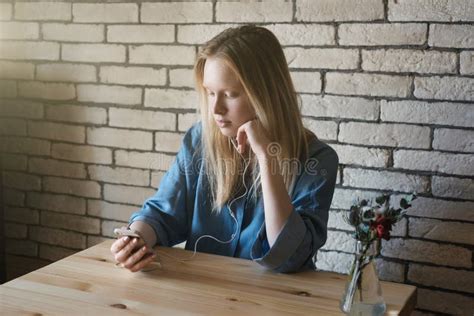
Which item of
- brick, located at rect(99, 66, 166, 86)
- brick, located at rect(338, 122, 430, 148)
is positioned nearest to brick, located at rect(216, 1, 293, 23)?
brick, located at rect(99, 66, 166, 86)

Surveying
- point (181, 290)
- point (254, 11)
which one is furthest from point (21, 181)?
point (181, 290)

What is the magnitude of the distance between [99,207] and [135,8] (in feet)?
2.94

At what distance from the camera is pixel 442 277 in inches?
77.5

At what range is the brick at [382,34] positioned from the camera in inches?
74.2

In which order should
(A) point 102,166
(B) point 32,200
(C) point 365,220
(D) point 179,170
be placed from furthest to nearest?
1. (B) point 32,200
2. (A) point 102,166
3. (D) point 179,170
4. (C) point 365,220

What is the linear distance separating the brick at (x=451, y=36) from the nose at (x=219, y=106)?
0.72 meters

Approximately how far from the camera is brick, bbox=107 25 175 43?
7.68 ft

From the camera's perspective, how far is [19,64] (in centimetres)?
Answer: 269

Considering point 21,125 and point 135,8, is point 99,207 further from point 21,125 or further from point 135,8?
point 135,8

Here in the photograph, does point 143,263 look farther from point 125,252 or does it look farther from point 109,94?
point 109,94

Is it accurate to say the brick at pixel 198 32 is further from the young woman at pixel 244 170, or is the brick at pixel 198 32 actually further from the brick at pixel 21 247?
the brick at pixel 21 247

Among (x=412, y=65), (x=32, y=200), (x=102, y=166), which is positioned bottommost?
(x=32, y=200)

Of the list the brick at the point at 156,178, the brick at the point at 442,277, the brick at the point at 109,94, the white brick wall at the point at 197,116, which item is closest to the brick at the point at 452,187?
the white brick wall at the point at 197,116

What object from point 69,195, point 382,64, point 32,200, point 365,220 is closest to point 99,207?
point 69,195
